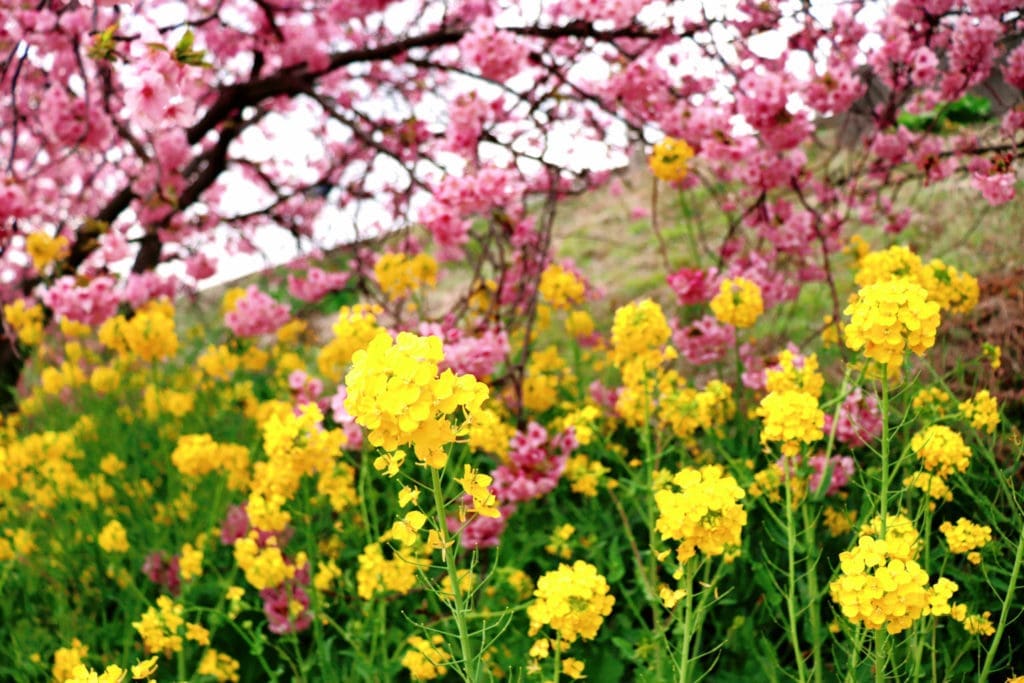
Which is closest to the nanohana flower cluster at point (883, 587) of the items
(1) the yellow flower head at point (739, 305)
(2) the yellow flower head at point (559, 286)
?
(1) the yellow flower head at point (739, 305)

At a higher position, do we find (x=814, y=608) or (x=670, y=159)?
(x=670, y=159)

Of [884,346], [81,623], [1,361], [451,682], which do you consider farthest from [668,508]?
[1,361]

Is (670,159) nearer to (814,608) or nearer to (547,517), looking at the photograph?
(547,517)

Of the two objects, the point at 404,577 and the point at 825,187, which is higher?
the point at 825,187

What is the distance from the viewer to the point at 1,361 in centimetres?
570

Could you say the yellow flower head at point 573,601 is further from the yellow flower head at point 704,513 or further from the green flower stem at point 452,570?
the green flower stem at point 452,570

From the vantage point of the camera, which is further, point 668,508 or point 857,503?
point 857,503

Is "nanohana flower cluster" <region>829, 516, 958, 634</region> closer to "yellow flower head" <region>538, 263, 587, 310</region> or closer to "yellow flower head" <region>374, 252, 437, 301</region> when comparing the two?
"yellow flower head" <region>374, 252, 437, 301</region>

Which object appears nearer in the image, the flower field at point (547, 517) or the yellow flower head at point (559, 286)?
the flower field at point (547, 517)

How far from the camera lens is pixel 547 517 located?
344cm

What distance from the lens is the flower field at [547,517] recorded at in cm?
154

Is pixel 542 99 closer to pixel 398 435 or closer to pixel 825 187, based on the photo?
pixel 825 187

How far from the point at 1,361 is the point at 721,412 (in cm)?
515

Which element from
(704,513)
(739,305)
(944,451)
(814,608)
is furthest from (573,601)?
(739,305)
